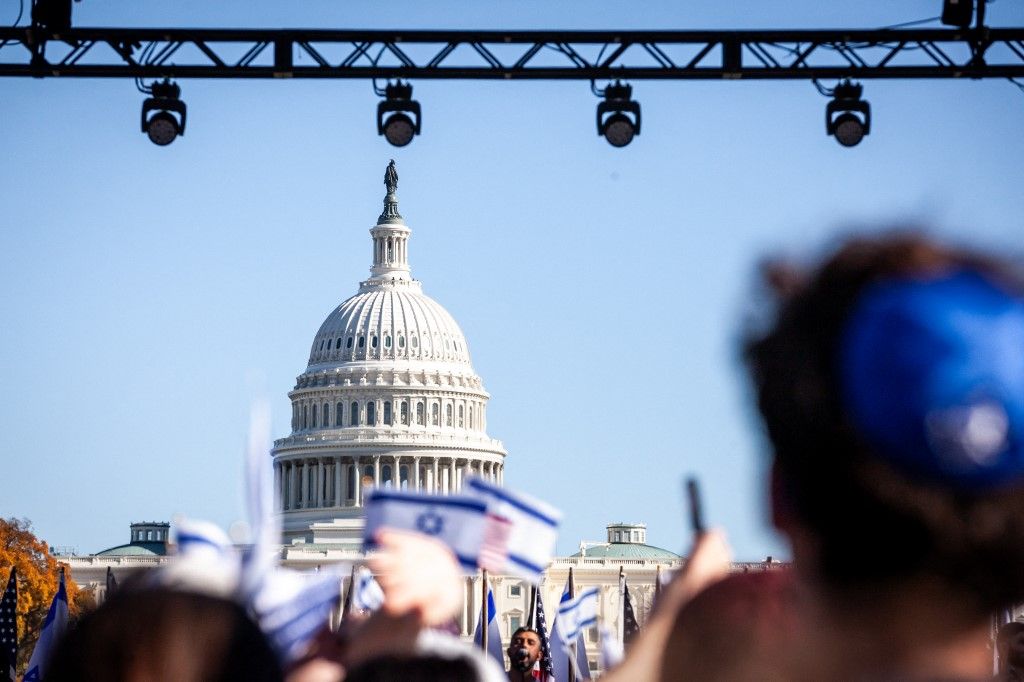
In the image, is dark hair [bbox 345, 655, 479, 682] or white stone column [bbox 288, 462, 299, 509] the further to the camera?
white stone column [bbox 288, 462, 299, 509]

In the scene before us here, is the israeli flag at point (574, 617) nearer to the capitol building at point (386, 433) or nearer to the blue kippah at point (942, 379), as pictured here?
the blue kippah at point (942, 379)

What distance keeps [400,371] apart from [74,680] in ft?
475

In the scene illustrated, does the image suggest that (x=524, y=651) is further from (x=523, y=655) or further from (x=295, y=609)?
(x=295, y=609)

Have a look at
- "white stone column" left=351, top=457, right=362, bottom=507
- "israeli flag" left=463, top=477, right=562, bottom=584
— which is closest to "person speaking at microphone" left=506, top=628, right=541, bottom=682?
"israeli flag" left=463, top=477, right=562, bottom=584

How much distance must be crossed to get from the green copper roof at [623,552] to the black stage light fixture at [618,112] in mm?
127697

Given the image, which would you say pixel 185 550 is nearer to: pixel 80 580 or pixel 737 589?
pixel 737 589

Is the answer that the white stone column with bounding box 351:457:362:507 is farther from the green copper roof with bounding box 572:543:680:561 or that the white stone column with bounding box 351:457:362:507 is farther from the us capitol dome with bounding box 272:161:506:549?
the green copper roof with bounding box 572:543:680:561

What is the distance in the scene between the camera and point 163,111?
21031mm

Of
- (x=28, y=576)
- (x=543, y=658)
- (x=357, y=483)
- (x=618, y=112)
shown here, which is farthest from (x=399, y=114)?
(x=357, y=483)

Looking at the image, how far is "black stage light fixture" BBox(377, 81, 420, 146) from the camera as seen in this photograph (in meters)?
21.3

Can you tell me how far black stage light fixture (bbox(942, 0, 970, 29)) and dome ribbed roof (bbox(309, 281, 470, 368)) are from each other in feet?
424

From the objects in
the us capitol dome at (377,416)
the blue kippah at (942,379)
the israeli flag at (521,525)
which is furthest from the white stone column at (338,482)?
the blue kippah at (942,379)

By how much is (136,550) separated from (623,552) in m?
35.7

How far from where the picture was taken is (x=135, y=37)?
66.7 ft
